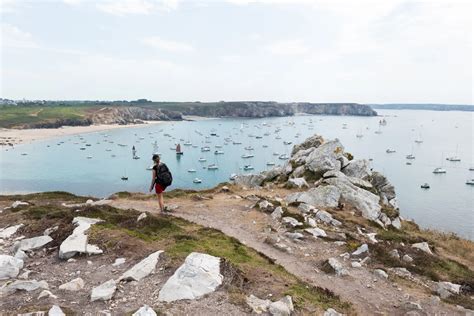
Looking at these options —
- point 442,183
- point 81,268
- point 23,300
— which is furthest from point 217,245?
point 442,183

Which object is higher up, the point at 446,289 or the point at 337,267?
the point at 337,267

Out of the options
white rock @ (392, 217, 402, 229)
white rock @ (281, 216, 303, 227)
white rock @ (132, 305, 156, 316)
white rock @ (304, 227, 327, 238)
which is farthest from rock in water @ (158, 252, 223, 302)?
white rock @ (392, 217, 402, 229)

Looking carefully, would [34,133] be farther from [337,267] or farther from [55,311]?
[55,311]

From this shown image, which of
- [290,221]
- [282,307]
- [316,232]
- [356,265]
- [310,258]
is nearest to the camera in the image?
[282,307]

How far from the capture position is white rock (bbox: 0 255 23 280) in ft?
34.9

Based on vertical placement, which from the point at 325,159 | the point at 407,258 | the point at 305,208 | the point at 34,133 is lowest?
the point at 407,258

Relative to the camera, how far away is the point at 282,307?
8.78 m

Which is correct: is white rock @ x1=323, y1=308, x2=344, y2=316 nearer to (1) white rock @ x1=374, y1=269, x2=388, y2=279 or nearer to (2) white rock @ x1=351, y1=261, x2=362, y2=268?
(1) white rock @ x1=374, y1=269, x2=388, y2=279

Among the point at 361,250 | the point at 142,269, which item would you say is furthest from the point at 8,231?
the point at 361,250

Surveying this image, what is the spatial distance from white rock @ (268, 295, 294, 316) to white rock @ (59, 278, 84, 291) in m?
5.15

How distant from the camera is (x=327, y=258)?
14.2m

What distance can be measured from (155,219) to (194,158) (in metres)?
96.6

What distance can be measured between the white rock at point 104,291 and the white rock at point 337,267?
7455 millimetres

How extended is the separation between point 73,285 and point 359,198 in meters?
19.2
